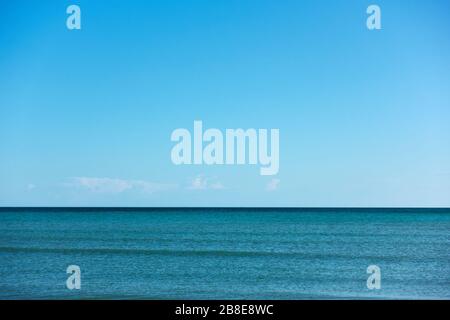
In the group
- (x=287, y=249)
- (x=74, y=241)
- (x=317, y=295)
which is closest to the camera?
(x=317, y=295)

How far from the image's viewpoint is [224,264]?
20172 mm

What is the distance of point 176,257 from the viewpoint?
879 inches

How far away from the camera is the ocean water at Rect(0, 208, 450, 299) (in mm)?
14820

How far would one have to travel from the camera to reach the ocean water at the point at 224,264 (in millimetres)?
14820

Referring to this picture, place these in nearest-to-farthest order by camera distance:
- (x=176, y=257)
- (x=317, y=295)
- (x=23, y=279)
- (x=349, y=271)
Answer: (x=317, y=295) → (x=23, y=279) → (x=349, y=271) → (x=176, y=257)
